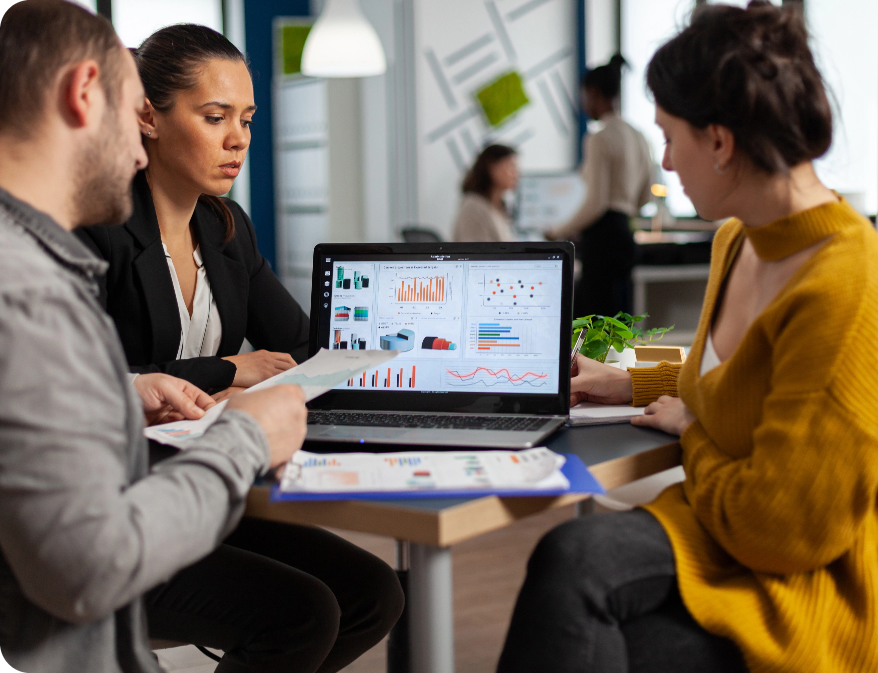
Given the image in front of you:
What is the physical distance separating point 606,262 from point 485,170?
3.23 ft

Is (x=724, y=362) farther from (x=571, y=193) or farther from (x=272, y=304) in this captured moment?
(x=571, y=193)

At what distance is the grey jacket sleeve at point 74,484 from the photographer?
2.31ft

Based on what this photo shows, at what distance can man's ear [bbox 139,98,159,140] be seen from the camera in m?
1.55

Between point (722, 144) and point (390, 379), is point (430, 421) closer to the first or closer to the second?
point (390, 379)

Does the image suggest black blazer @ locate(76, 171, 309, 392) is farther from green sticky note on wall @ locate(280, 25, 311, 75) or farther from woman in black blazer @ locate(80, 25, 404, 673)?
green sticky note on wall @ locate(280, 25, 311, 75)

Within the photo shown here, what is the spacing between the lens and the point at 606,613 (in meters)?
0.94

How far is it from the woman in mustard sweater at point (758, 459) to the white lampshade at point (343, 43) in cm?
371

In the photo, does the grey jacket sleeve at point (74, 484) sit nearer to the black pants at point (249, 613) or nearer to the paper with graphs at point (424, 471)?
the paper with graphs at point (424, 471)

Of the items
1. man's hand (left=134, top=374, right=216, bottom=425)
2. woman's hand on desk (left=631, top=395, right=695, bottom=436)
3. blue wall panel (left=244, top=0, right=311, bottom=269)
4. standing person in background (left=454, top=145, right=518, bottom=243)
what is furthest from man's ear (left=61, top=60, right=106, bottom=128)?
blue wall panel (left=244, top=0, right=311, bottom=269)

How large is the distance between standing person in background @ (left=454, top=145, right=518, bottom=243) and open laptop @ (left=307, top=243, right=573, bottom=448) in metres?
3.53

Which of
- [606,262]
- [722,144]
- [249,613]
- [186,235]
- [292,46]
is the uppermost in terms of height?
[292,46]

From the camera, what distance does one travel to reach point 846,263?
0.95 m

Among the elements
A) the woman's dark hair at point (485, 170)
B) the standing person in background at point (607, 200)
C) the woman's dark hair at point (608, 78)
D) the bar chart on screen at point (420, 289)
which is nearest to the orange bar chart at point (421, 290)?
the bar chart on screen at point (420, 289)

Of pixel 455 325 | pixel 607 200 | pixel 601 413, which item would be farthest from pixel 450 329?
pixel 607 200
